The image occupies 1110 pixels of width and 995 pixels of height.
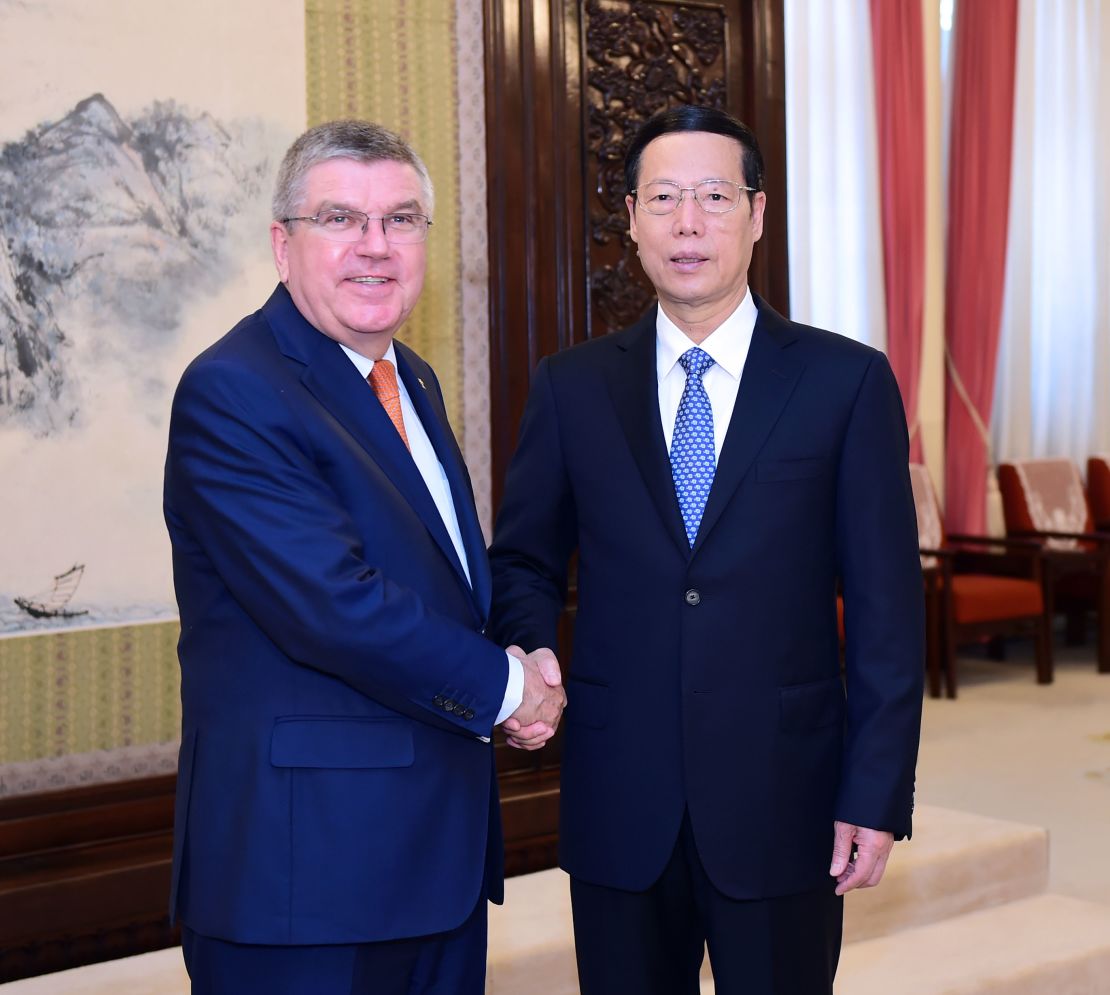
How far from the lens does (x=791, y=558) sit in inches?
76.0

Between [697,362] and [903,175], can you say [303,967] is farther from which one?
[903,175]

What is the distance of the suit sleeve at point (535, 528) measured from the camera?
2088mm

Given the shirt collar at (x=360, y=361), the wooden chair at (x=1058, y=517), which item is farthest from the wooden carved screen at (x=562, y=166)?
the wooden chair at (x=1058, y=517)

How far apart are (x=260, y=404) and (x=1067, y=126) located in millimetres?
8166

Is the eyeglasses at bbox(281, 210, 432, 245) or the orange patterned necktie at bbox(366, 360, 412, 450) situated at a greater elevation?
the eyeglasses at bbox(281, 210, 432, 245)

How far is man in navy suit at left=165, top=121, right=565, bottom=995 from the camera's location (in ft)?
5.57

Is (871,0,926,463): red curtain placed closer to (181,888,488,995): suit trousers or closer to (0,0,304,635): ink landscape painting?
(0,0,304,635): ink landscape painting

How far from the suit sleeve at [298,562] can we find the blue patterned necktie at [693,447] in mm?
387

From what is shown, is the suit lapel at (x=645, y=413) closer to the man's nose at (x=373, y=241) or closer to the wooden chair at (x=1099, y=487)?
the man's nose at (x=373, y=241)

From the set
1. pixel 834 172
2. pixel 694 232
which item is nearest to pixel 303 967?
pixel 694 232

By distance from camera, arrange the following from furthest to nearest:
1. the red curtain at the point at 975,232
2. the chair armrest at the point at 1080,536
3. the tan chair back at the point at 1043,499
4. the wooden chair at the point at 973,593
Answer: the red curtain at the point at 975,232, the tan chair back at the point at 1043,499, the chair armrest at the point at 1080,536, the wooden chair at the point at 973,593

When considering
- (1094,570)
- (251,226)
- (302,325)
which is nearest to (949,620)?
(1094,570)

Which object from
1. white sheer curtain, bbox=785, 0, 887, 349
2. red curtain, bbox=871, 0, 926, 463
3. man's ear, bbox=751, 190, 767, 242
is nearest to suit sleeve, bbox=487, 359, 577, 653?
man's ear, bbox=751, 190, 767, 242

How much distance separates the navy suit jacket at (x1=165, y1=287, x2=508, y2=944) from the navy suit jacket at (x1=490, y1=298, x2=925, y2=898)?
0.26 m
